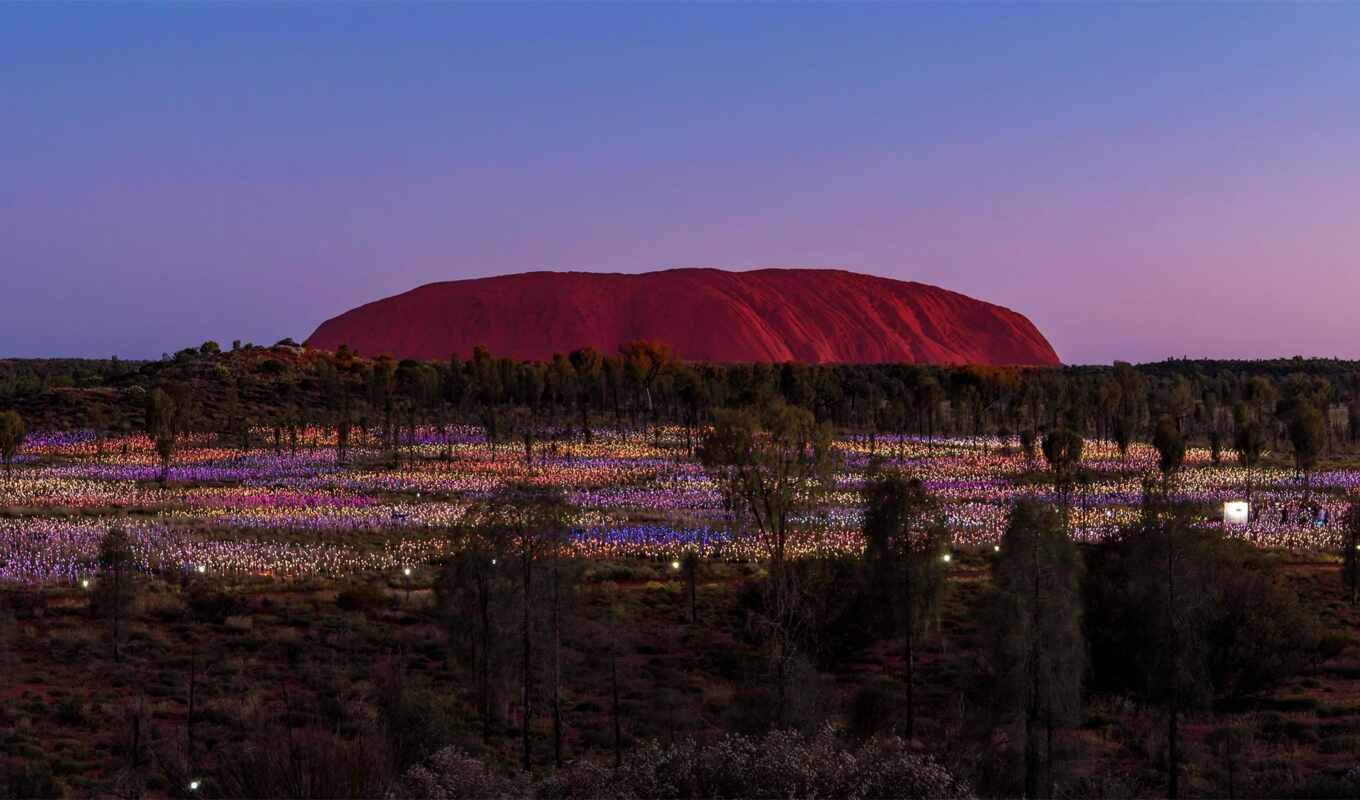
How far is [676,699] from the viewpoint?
88.5 ft

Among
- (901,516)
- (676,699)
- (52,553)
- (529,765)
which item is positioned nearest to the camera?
(529,765)

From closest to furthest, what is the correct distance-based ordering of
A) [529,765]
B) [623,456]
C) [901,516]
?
[529,765]
[901,516]
[623,456]

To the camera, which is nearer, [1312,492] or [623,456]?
[1312,492]

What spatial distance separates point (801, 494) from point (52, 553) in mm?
30873

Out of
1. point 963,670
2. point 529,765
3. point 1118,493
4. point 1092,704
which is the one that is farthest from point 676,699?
point 1118,493

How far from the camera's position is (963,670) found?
92.7 feet

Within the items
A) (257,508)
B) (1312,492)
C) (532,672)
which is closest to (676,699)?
(532,672)

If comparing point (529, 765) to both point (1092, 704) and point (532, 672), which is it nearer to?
point (532, 672)

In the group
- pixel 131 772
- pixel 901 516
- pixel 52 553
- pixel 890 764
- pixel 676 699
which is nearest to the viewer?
pixel 890 764

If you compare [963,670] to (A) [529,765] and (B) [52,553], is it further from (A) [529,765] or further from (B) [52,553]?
(B) [52,553]

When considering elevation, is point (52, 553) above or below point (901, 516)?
below

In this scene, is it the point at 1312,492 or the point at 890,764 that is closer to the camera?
the point at 890,764

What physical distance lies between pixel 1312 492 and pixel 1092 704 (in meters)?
49.9

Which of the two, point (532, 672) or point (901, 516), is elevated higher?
point (901, 516)
